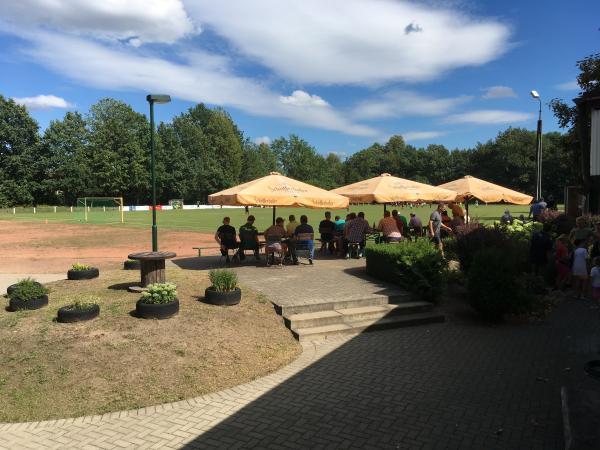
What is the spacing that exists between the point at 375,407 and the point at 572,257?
8705 mm

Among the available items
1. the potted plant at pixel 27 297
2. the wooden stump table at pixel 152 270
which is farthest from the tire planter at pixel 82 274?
the potted plant at pixel 27 297

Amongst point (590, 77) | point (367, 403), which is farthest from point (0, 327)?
point (590, 77)

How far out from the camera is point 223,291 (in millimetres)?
8922

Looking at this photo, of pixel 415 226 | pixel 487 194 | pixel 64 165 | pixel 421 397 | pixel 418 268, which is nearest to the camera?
pixel 421 397

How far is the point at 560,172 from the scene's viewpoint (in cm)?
7812

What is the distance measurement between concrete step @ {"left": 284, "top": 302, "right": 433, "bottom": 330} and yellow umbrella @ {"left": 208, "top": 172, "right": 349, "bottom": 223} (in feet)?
12.7

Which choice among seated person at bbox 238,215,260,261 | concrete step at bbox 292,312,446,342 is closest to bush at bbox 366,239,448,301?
concrete step at bbox 292,312,446,342

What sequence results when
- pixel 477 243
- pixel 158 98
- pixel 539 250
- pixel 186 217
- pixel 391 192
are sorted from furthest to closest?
pixel 186 217 → pixel 391 192 → pixel 539 250 → pixel 477 243 → pixel 158 98

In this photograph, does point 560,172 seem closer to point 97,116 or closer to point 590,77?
point 590,77

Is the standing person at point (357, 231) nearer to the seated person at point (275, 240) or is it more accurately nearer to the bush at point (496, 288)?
the seated person at point (275, 240)

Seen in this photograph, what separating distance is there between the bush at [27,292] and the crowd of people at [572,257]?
451 inches

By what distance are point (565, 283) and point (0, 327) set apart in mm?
12479

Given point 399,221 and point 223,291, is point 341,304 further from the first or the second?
point 399,221

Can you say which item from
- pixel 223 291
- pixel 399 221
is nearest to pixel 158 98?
pixel 223 291
